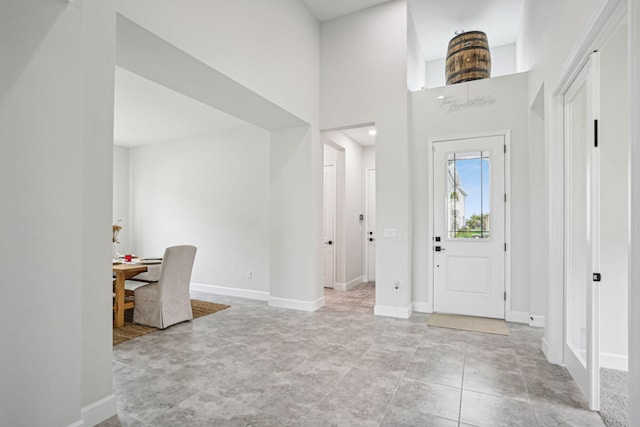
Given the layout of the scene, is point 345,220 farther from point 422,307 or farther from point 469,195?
point 469,195

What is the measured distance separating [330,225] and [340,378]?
3.88 meters

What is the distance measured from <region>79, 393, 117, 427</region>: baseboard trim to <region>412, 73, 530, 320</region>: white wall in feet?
11.7

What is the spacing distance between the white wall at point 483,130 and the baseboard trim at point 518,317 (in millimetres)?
12

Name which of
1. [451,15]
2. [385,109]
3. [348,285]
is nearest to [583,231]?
[385,109]

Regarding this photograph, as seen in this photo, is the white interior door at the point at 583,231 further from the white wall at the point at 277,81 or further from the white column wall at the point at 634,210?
the white wall at the point at 277,81

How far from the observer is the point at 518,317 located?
159 inches

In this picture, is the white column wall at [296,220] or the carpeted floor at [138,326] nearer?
the carpeted floor at [138,326]

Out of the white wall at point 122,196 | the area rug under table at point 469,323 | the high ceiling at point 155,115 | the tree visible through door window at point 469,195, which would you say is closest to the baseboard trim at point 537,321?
the area rug under table at point 469,323

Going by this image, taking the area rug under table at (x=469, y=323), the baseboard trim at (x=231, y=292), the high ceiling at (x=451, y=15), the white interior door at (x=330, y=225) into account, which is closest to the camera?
the area rug under table at (x=469, y=323)

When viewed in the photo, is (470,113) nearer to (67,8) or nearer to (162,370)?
(67,8)

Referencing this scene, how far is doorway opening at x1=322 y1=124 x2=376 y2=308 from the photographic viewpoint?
6.12 meters

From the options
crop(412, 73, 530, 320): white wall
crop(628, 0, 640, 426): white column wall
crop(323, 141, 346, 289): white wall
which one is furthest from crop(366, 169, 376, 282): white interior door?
crop(628, 0, 640, 426): white column wall

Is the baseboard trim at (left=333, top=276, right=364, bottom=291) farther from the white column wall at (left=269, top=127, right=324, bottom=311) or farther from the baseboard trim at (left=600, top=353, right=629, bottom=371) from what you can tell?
the baseboard trim at (left=600, top=353, right=629, bottom=371)

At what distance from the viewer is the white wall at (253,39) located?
2.53 meters
